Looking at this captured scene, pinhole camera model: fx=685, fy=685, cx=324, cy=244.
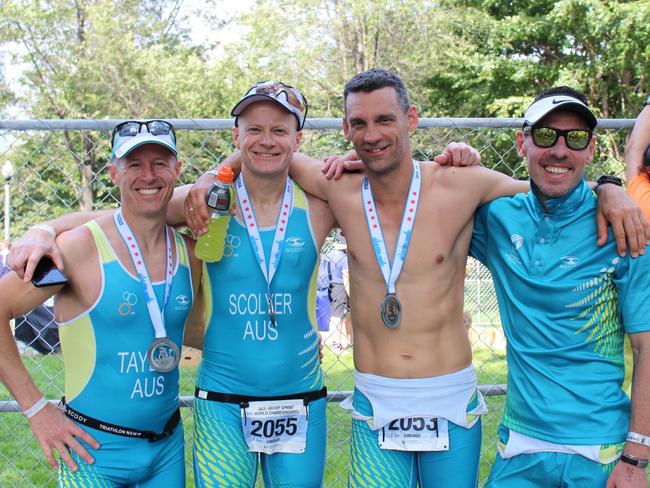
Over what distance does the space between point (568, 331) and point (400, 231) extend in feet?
3.11

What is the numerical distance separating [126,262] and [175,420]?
2.71 feet

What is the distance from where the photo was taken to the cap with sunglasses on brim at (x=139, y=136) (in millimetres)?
3260

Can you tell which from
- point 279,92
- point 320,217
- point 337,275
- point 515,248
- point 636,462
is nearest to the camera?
point 636,462

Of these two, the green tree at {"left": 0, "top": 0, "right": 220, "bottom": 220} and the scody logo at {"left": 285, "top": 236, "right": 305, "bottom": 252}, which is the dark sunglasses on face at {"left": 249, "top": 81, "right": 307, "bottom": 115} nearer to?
the scody logo at {"left": 285, "top": 236, "right": 305, "bottom": 252}

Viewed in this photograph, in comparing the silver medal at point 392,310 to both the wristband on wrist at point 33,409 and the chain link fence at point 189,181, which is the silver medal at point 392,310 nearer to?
the chain link fence at point 189,181

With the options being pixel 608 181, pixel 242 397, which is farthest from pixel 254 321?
pixel 608 181

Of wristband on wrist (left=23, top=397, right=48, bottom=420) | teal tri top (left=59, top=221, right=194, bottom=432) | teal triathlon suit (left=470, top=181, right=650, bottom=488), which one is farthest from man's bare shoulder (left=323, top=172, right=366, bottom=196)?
wristband on wrist (left=23, top=397, right=48, bottom=420)

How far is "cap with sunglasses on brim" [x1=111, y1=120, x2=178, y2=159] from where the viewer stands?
128 inches

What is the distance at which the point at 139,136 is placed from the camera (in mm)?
3287

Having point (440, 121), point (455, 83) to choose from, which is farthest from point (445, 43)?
point (440, 121)

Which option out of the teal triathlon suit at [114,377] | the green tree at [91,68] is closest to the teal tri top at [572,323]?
the teal triathlon suit at [114,377]

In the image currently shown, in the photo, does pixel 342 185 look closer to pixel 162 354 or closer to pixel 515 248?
pixel 515 248

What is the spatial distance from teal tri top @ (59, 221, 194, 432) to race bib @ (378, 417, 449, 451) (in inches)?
45.5

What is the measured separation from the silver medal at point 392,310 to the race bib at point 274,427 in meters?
0.64
